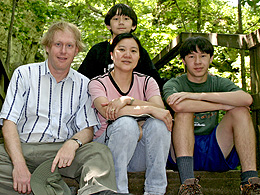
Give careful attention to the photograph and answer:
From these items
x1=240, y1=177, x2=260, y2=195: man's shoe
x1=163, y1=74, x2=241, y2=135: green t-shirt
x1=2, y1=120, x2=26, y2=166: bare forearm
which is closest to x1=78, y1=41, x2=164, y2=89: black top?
x1=163, y1=74, x2=241, y2=135: green t-shirt

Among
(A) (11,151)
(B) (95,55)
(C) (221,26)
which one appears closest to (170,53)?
(B) (95,55)

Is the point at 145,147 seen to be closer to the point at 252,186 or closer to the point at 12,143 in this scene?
the point at 252,186

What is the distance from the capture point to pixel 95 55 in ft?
10.6

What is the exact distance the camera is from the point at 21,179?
195 centimetres

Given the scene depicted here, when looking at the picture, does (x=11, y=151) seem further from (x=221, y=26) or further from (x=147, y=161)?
(x=221, y=26)

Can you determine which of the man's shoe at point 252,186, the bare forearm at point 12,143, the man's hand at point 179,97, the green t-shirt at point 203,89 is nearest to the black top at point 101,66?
the green t-shirt at point 203,89

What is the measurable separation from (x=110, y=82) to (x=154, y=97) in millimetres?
377

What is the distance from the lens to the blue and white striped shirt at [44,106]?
2.23m

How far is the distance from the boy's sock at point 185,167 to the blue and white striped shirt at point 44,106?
694mm

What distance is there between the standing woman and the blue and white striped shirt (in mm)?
140

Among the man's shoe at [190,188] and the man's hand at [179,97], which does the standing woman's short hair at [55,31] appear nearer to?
the man's hand at [179,97]

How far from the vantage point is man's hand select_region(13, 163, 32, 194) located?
195cm

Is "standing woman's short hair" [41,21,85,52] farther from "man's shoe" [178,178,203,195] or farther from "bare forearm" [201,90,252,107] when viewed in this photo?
"man's shoe" [178,178,203,195]

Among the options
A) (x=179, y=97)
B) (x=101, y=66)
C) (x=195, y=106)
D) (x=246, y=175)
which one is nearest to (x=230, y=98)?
(x=195, y=106)
